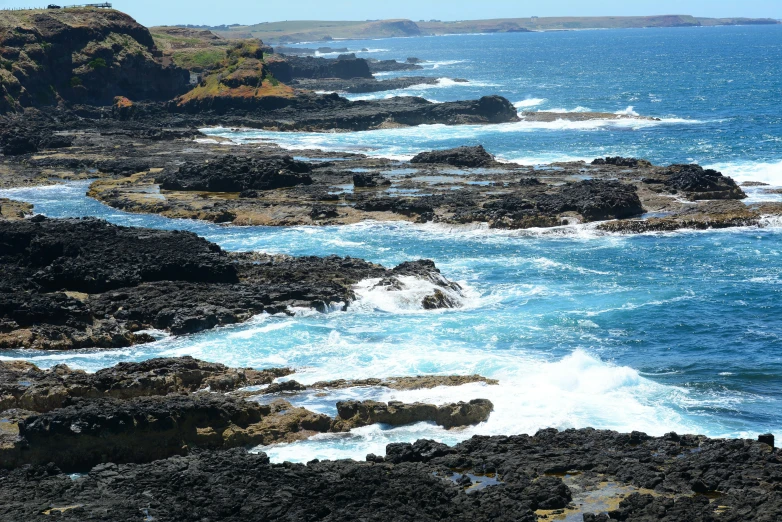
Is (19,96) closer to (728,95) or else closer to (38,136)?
(38,136)

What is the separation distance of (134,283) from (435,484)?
21892 mm

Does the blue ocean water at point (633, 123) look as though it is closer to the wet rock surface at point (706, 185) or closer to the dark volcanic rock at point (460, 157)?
the dark volcanic rock at point (460, 157)

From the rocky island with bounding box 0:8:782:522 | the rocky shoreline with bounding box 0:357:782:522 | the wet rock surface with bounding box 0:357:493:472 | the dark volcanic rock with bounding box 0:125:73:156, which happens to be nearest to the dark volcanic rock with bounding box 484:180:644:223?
the rocky island with bounding box 0:8:782:522

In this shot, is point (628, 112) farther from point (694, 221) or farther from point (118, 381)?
point (118, 381)

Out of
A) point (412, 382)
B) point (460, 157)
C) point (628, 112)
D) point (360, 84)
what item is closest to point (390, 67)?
point (360, 84)

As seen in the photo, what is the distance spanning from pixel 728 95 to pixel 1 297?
329 feet

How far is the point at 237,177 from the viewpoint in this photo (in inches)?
2498

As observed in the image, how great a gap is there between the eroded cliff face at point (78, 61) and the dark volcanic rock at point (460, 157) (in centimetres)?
4636

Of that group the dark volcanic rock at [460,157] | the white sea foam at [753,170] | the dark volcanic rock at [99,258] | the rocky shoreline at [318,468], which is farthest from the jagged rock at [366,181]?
the rocky shoreline at [318,468]

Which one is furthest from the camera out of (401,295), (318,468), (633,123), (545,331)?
(633,123)

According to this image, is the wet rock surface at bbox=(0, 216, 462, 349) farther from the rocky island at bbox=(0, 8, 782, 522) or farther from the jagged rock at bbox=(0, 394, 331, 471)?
the jagged rock at bbox=(0, 394, 331, 471)

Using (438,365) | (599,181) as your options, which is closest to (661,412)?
(438,365)

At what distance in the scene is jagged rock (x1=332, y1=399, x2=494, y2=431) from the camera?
1066 inches

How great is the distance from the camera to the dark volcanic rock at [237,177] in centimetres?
6328
